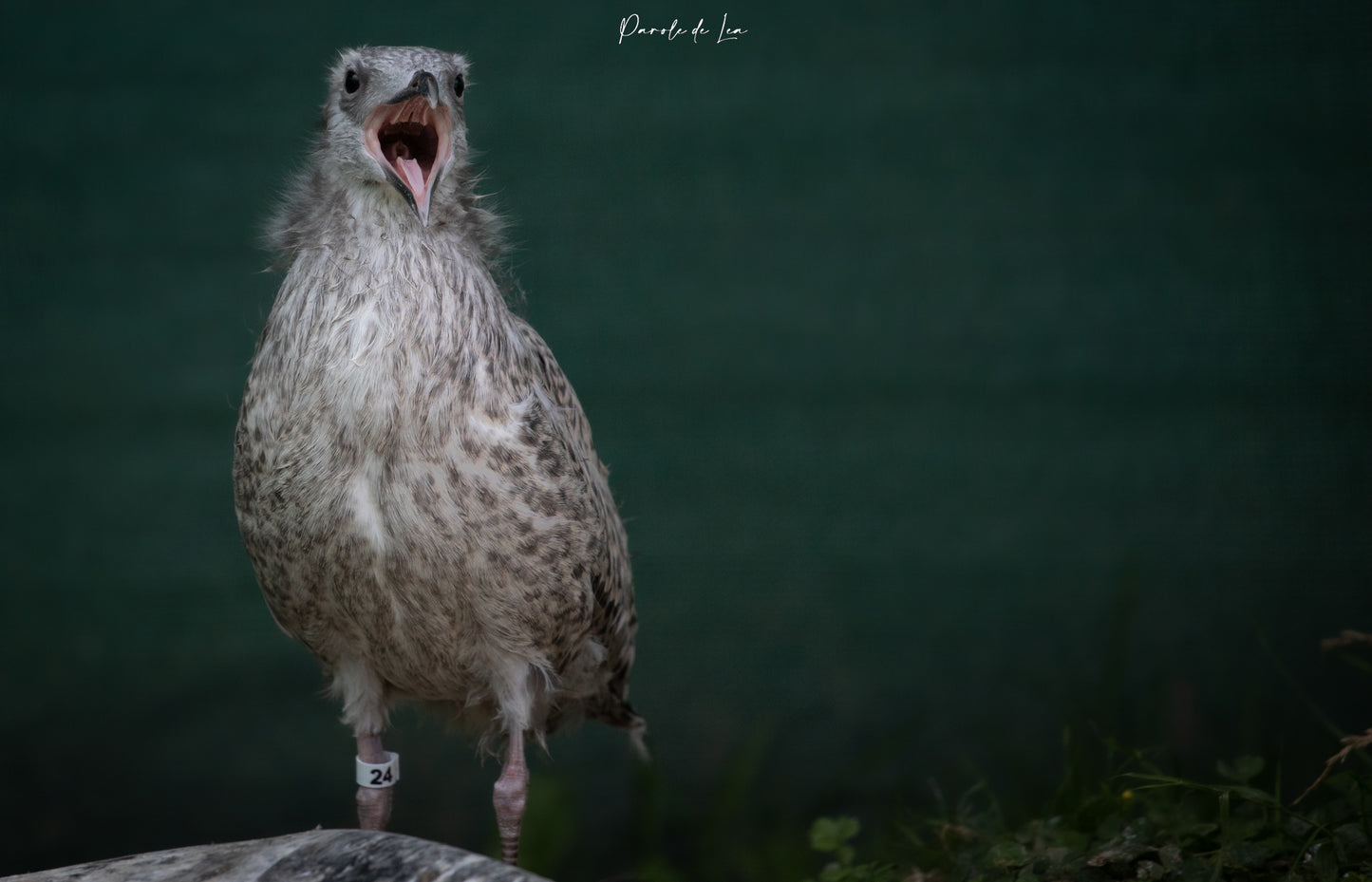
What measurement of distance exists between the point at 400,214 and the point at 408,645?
915 millimetres

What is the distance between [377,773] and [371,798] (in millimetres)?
61

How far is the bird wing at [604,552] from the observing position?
9.42 ft

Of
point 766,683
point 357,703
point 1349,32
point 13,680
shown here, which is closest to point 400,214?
point 357,703

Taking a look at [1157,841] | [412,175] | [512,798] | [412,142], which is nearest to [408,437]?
[412,175]

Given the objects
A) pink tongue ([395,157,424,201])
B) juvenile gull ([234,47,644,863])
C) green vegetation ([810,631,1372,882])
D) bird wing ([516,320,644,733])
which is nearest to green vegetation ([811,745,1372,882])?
green vegetation ([810,631,1372,882])

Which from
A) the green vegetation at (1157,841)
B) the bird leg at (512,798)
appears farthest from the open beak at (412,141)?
the green vegetation at (1157,841)

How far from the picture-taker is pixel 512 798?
2.78 meters

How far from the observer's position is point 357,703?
2924 mm

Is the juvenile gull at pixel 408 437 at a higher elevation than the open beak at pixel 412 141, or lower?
lower

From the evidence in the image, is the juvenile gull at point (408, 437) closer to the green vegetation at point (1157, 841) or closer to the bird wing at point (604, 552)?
the bird wing at point (604, 552)

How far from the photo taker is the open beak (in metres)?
2.46

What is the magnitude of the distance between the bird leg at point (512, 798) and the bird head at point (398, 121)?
1204mm

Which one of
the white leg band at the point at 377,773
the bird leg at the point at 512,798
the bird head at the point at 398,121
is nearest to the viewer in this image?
the bird head at the point at 398,121

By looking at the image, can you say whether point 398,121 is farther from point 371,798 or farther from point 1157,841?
point 1157,841
